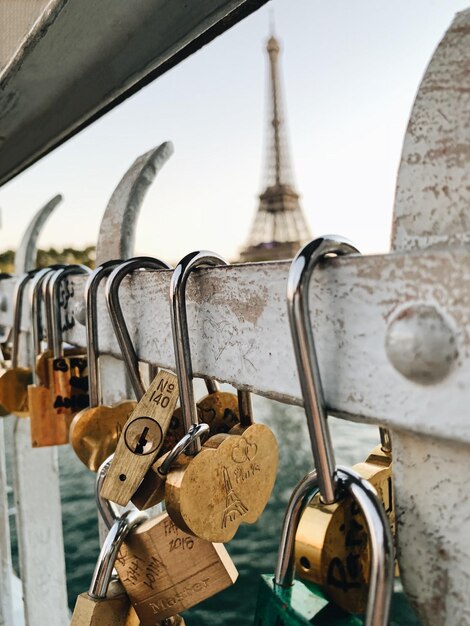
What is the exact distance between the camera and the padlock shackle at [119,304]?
0.52 m

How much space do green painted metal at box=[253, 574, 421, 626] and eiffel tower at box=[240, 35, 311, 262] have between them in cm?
1188

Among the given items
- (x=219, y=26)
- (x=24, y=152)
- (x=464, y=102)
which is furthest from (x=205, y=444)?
(x=24, y=152)

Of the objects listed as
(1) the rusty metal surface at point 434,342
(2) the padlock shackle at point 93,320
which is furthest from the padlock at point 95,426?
(1) the rusty metal surface at point 434,342

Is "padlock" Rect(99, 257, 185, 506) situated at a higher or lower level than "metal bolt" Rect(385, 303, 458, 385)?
lower

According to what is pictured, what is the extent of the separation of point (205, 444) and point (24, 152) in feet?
2.29

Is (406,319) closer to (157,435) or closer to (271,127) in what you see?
(157,435)

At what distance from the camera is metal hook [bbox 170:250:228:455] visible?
1.35 feet

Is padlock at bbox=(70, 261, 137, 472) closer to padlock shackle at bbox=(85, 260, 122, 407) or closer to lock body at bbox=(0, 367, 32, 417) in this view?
padlock shackle at bbox=(85, 260, 122, 407)

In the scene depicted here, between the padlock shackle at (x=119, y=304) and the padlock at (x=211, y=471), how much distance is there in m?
0.11

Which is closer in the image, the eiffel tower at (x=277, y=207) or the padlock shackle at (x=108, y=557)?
the padlock shackle at (x=108, y=557)

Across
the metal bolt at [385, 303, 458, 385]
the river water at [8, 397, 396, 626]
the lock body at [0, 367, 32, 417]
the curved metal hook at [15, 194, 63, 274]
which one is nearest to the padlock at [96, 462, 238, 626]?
the metal bolt at [385, 303, 458, 385]

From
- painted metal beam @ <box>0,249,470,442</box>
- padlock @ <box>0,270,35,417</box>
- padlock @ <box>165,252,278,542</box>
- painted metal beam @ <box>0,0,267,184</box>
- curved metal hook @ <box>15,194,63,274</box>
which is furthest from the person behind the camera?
curved metal hook @ <box>15,194,63,274</box>

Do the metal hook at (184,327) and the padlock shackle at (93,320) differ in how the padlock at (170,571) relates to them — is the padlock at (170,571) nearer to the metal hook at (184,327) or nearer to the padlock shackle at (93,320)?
the metal hook at (184,327)

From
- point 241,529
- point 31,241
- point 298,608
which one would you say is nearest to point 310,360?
point 298,608
